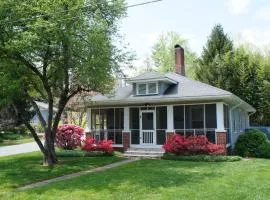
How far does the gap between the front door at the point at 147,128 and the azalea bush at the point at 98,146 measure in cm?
197

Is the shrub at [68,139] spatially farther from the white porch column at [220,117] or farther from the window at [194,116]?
the white porch column at [220,117]

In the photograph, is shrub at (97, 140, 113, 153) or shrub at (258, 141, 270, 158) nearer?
shrub at (258, 141, 270, 158)

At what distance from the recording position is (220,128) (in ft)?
65.1

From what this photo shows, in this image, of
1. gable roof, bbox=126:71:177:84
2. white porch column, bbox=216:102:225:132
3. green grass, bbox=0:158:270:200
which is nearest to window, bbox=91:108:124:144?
gable roof, bbox=126:71:177:84

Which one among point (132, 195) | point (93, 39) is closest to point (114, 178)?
point (132, 195)

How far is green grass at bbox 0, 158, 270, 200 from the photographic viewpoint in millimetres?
9961

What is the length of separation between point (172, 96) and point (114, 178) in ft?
28.9

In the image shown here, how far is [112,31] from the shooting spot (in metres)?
17.2

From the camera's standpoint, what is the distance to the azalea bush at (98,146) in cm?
2111

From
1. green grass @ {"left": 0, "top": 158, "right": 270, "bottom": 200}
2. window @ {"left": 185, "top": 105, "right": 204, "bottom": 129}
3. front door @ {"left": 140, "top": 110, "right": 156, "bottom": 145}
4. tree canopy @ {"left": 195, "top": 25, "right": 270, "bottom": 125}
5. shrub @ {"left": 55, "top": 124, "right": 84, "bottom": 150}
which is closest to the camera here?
green grass @ {"left": 0, "top": 158, "right": 270, "bottom": 200}

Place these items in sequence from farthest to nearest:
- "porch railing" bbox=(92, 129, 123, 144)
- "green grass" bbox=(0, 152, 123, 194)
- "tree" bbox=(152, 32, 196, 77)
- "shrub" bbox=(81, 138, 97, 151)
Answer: "tree" bbox=(152, 32, 196, 77) → "porch railing" bbox=(92, 129, 123, 144) → "shrub" bbox=(81, 138, 97, 151) → "green grass" bbox=(0, 152, 123, 194)

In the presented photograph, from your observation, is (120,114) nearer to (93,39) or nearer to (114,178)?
(93,39)

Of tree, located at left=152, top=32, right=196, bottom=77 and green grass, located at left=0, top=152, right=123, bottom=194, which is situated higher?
tree, located at left=152, top=32, right=196, bottom=77

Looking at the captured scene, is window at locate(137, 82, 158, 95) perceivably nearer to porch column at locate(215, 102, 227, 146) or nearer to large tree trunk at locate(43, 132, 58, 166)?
porch column at locate(215, 102, 227, 146)
